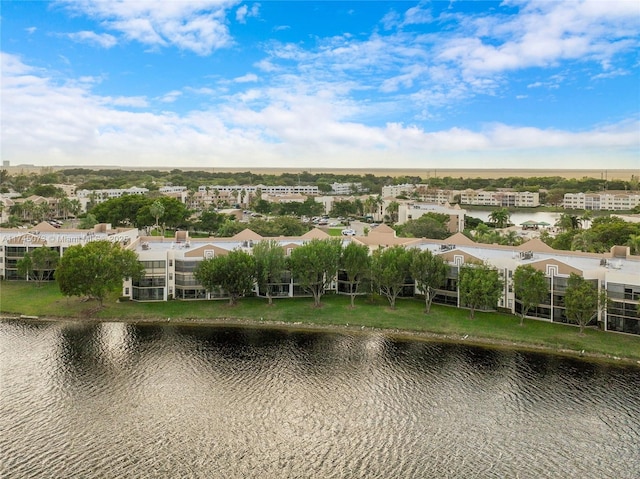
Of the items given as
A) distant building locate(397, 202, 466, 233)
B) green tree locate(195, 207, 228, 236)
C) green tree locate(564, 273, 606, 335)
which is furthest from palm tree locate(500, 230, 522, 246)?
green tree locate(195, 207, 228, 236)

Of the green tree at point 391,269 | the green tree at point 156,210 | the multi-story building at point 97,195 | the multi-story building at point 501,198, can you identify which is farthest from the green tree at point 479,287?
the multi-story building at point 501,198

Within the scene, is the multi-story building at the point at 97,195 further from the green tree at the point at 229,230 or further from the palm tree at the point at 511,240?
the palm tree at the point at 511,240

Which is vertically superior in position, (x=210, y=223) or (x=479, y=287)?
(x=210, y=223)

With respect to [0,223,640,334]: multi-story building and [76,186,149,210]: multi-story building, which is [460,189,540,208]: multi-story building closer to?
[76,186,149,210]: multi-story building

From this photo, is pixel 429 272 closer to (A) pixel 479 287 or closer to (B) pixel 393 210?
(A) pixel 479 287

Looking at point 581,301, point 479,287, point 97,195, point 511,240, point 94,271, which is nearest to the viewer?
point 581,301

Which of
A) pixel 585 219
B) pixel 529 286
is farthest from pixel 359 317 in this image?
pixel 585 219
